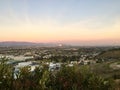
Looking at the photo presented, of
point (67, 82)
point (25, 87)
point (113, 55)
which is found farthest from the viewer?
→ point (113, 55)

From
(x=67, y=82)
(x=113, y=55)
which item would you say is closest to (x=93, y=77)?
(x=67, y=82)

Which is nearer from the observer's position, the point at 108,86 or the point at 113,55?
the point at 108,86

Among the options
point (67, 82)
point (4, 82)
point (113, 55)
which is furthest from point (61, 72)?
point (113, 55)

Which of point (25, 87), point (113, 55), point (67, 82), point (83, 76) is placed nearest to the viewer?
point (25, 87)

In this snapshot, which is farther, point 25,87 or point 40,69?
point 40,69

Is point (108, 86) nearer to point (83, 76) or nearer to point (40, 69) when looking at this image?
point (83, 76)

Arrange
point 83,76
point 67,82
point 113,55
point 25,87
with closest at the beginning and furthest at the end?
point 25,87 → point 67,82 → point 83,76 → point 113,55

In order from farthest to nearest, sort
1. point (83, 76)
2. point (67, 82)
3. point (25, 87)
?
point (83, 76)
point (67, 82)
point (25, 87)

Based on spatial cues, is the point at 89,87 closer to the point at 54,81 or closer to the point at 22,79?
the point at 54,81
